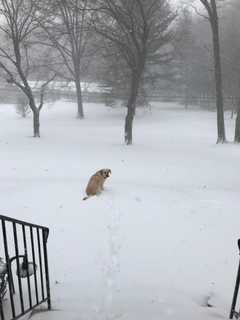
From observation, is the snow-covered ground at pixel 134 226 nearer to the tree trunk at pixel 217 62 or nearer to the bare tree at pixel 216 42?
the tree trunk at pixel 217 62

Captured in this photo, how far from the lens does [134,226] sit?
5.49 m

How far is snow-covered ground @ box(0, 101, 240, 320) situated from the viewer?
3547mm

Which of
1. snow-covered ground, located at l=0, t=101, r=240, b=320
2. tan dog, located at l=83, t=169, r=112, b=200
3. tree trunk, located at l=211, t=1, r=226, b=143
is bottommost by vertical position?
snow-covered ground, located at l=0, t=101, r=240, b=320

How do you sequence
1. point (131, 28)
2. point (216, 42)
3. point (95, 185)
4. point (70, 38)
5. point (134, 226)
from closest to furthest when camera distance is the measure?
point (134, 226), point (95, 185), point (131, 28), point (216, 42), point (70, 38)

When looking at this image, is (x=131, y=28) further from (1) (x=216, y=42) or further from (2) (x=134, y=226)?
(2) (x=134, y=226)

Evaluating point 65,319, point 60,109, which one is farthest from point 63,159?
point 60,109

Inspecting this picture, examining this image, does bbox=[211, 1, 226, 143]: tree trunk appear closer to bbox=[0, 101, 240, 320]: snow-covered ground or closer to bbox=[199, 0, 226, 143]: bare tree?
bbox=[199, 0, 226, 143]: bare tree

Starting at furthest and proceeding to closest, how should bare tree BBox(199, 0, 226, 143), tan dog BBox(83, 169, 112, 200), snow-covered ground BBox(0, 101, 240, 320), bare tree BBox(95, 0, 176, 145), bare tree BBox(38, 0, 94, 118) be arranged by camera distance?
bare tree BBox(38, 0, 94, 118), bare tree BBox(199, 0, 226, 143), bare tree BBox(95, 0, 176, 145), tan dog BBox(83, 169, 112, 200), snow-covered ground BBox(0, 101, 240, 320)

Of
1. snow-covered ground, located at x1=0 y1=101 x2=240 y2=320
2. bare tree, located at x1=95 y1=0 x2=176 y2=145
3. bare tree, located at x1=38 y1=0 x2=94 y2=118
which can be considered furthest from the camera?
bare tree, located at x1=38 y1=0 x2=94 y2=118

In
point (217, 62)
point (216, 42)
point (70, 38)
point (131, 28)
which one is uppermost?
point (70, 38)

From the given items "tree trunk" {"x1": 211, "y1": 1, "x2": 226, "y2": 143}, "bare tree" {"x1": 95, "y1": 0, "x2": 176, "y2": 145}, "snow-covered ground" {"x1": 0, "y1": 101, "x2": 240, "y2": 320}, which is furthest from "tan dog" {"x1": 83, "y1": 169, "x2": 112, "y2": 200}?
"tree trunk" {"x1": 211, "y1": 1, "x2": 226, "y2": 143}

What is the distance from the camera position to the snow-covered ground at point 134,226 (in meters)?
3.55

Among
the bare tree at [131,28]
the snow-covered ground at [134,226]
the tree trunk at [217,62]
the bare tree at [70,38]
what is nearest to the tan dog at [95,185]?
the snow-covered ground at [134,226]

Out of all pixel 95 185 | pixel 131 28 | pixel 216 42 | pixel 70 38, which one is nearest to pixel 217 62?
pixel 216 42
